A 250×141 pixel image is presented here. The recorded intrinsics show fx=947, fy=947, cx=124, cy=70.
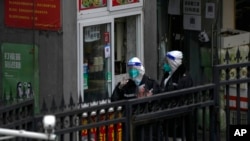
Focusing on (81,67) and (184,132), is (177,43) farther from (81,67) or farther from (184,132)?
(184,132)

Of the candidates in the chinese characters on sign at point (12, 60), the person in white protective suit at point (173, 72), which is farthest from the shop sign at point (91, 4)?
the person in white protective suit at point (173, 72)

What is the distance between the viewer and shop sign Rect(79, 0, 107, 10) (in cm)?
1284

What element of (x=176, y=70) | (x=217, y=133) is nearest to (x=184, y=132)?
(x=217, y=133)

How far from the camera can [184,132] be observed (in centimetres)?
854

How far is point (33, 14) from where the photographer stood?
12602 mm

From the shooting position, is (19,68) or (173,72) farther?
(19,68)

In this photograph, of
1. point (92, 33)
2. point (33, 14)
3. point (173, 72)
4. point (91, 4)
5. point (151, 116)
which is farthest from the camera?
point (92, 33)

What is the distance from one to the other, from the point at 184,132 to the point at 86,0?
4.76 m

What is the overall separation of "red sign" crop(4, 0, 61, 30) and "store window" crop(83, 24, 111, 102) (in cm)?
66

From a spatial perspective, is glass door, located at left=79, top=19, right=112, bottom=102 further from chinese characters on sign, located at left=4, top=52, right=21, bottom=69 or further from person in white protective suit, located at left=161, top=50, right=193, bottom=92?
person in white protective suit, located at left=161, top=50, right=193, bottom=92

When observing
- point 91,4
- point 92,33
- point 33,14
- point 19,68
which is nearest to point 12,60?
point 19,68

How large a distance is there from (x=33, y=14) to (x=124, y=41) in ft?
6.18

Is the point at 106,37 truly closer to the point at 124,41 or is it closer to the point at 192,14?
the point at 124,41

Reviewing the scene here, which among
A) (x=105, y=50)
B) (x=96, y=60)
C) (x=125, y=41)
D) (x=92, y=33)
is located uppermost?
(x=92, y=33)
